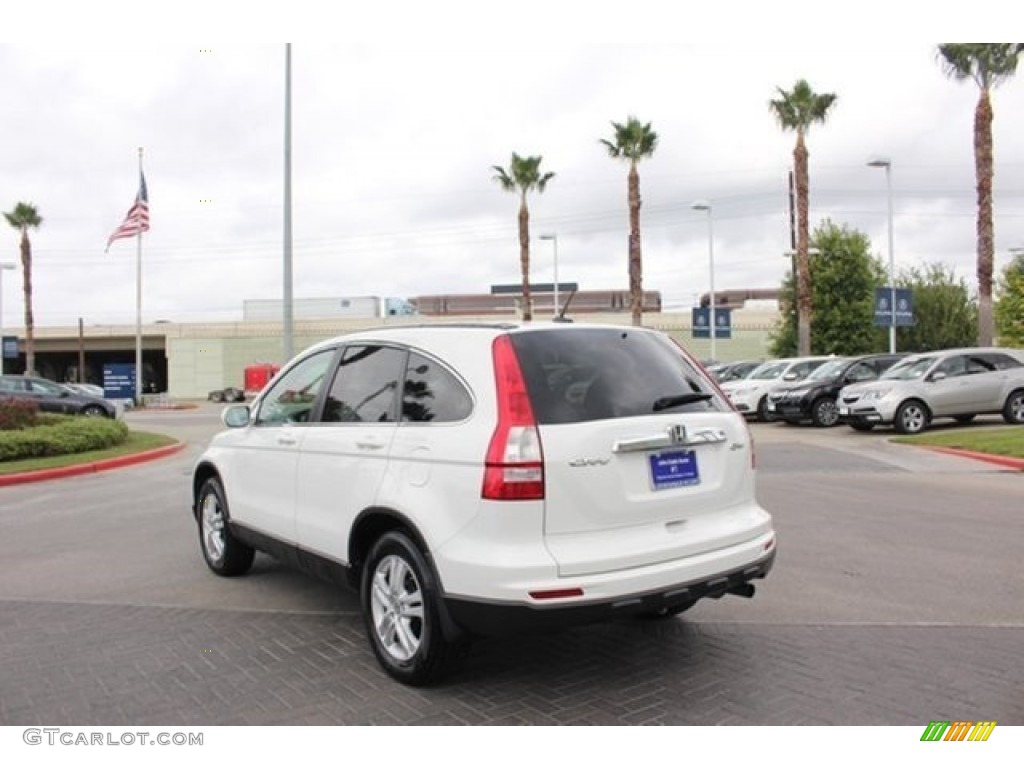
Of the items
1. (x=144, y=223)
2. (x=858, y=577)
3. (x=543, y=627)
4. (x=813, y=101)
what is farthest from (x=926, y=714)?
(x=144, y=223)

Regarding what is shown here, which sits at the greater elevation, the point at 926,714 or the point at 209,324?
the point at 209,324

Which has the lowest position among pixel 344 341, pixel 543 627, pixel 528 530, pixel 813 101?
pixel 543 627

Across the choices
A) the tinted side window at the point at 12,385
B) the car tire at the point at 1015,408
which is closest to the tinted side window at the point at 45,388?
the tinted side window at the point at 12,385

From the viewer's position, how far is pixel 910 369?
1764 cm

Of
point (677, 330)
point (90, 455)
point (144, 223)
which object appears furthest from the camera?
point (677, 330)

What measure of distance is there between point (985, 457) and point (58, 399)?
74.6 feet

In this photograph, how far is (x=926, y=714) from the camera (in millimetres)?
3709

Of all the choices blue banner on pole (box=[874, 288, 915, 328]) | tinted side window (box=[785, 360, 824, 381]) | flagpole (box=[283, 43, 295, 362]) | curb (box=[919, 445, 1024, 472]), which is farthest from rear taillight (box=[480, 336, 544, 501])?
blue banner on pole (box=[874, 288, 915, 328])

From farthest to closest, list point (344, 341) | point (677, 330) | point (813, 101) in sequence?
point (677, 330) → point (813, 101) → point (344, 341)

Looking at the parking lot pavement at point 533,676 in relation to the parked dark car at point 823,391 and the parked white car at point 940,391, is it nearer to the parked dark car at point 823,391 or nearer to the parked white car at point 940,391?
the parked white car at point 940,391

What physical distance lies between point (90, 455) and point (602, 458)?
13724 millimetres

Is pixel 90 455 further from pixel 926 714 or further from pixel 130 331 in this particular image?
pixel 130 331

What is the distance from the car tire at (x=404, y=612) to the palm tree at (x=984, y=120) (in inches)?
872

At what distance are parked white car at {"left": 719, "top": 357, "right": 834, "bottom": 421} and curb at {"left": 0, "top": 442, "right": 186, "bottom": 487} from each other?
13633 millimetres
